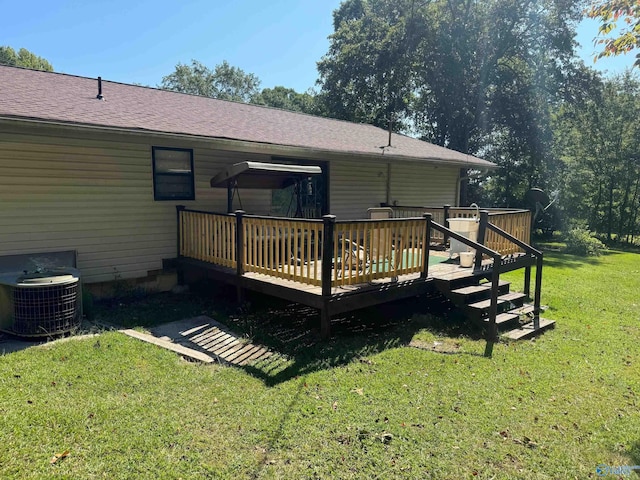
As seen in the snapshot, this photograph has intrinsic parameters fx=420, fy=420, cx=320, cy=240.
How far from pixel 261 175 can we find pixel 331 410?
5.58 metres

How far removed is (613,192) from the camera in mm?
24031

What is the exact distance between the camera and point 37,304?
5039 mm

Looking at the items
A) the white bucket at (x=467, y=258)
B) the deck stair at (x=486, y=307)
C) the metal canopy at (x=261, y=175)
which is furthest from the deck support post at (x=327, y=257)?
the white bucket at (x=467, y=258)

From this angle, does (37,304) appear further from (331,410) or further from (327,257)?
(331,410)

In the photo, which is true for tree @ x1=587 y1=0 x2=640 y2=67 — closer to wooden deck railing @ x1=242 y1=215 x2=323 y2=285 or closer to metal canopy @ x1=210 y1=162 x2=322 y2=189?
wooden deck railing @ x1=242 y1=215 x2=323 y2=285

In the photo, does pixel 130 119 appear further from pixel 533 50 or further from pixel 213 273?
pixel 533 50

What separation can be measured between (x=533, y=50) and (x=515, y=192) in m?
8.29

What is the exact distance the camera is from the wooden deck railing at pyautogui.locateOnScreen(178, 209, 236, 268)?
261 inches

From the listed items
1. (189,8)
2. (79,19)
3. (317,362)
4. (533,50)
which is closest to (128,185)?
(317,362)

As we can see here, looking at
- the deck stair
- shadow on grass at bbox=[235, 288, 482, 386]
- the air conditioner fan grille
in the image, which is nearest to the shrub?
the deck stair

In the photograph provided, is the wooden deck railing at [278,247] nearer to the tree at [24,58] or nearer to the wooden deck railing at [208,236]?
the wooden deck railing at [208,236]

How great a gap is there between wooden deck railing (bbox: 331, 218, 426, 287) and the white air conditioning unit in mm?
3375

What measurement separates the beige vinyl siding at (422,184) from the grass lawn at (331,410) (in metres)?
7.16

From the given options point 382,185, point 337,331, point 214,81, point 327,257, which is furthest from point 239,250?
point 214,81
